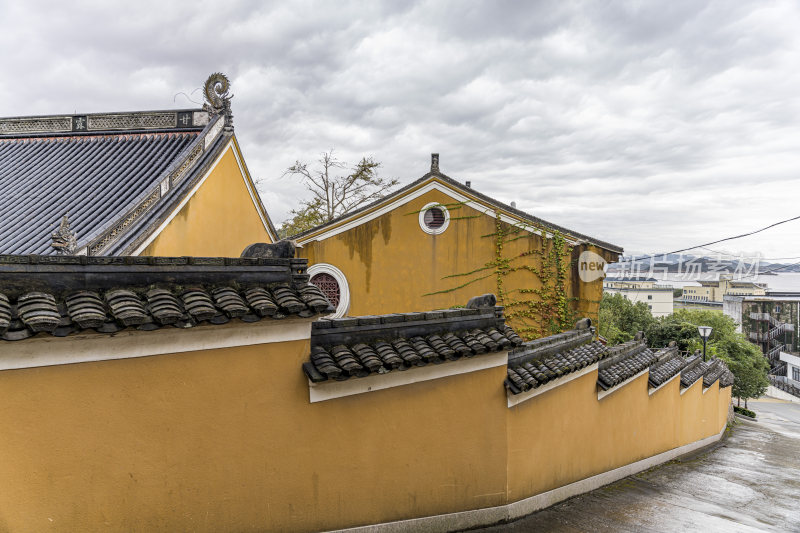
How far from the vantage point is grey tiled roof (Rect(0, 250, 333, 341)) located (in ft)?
9.84

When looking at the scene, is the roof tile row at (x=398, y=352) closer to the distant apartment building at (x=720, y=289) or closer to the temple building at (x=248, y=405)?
the temple building at (x=248, y=405)

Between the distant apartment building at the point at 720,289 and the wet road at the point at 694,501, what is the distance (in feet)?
223

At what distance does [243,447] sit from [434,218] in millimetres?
9193

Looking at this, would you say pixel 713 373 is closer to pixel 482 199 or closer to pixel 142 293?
pixel 482 199

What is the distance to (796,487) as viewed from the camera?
9.70m

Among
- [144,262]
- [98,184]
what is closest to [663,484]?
[144,262]

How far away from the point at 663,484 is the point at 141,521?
876 cm

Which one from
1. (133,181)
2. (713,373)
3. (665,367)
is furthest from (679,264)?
(133,181)

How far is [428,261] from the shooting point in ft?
40.9

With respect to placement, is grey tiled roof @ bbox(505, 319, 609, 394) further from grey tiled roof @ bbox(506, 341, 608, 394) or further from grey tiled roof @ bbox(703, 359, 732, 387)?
grey tiled roof @ bbox(703, 359, 732, 387)

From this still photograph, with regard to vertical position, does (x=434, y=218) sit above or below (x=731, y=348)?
above

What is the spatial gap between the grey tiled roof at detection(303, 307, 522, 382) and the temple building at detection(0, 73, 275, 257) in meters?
6.00

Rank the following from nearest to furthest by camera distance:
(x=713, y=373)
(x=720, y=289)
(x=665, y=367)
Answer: (x=665, y=367), (x=713, y=373), (x=720, y=289)

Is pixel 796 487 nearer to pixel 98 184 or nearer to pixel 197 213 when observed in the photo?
pixel 197 213
